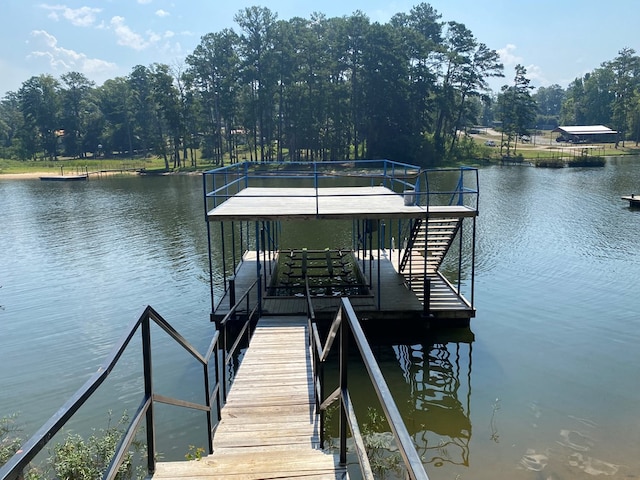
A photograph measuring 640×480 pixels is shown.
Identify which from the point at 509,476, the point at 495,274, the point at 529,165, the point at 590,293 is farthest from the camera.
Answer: the point at 529,165

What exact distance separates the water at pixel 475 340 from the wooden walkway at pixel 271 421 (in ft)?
4.99

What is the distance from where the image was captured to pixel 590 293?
554 inches

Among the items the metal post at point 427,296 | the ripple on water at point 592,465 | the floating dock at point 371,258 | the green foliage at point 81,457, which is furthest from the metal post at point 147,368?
the metal post at point 427,296

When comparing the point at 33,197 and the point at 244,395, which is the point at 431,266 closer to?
the point at 244,395

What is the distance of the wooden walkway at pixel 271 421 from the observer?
147 inches

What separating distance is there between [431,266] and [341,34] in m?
A: 51.3

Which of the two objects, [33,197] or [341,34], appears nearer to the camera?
[33,197]

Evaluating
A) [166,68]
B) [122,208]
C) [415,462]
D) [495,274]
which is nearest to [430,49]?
[166,68]

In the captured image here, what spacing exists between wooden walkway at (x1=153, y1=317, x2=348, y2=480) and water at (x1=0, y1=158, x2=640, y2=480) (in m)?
1.52

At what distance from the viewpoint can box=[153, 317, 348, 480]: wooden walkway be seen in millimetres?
3727

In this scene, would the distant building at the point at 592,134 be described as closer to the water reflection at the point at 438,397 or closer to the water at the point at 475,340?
the water at the point at 475,340

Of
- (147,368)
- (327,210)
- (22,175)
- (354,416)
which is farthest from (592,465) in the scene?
(22,175)

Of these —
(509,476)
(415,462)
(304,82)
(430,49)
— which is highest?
(430,49)

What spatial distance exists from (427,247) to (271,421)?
7.81 meters
